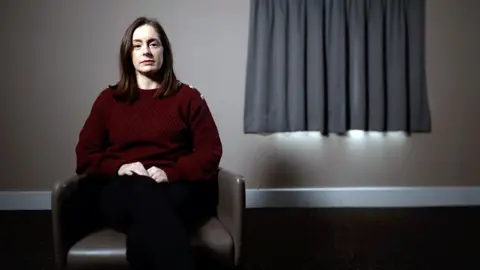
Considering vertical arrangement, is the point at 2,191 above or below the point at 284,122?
below

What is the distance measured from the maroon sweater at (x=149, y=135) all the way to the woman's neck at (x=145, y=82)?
5 centimetres

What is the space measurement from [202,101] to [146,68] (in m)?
0.23

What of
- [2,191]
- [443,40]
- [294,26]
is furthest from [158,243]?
[443,40]

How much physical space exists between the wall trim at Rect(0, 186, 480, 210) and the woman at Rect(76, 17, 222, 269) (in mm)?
1454

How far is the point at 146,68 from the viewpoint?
139cm

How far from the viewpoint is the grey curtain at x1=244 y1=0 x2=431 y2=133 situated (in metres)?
2.64

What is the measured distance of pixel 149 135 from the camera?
1338 mm

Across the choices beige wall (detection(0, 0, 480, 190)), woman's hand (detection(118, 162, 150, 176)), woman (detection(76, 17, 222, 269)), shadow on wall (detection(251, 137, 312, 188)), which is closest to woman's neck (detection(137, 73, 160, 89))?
woman (detection(76, 17, 222, 269))

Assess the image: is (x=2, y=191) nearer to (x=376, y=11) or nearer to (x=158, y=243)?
(x=158, y=243)

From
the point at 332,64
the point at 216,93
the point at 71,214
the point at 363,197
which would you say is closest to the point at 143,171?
the point at 71,214

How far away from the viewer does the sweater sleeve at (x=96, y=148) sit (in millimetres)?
1301

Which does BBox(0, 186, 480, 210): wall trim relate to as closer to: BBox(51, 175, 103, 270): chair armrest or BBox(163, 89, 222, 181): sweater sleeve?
BBox(163, 89, 222, 181): sweater sleeve

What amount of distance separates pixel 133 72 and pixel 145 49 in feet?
0.37

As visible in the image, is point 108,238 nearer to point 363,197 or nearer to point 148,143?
point 148,143
